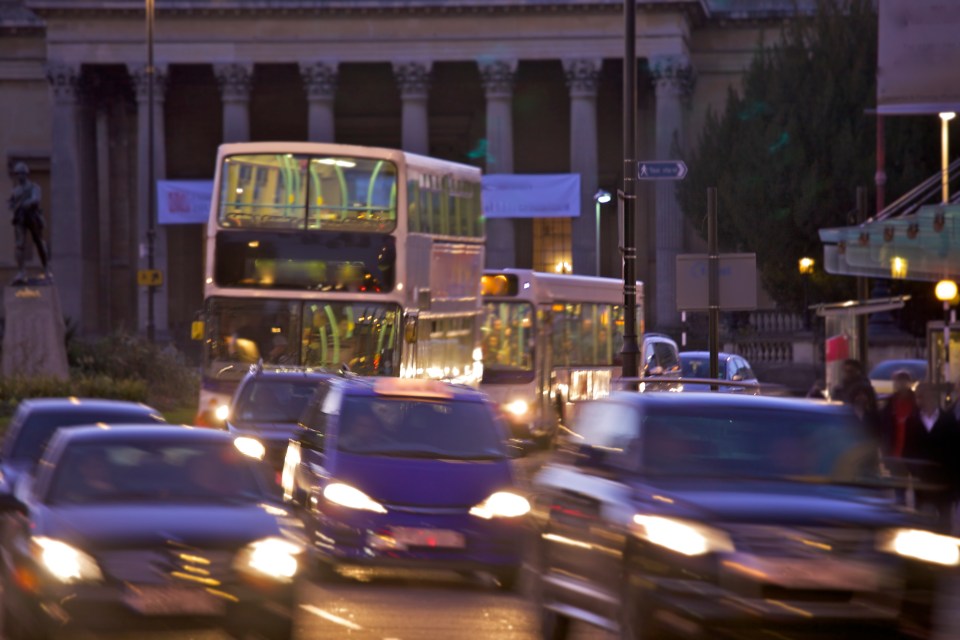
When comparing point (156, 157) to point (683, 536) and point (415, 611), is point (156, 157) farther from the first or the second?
point (683, 536)

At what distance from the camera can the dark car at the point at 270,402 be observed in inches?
844

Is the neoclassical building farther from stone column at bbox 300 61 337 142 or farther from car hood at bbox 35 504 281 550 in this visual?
car hood at bbox 35 504 281 550

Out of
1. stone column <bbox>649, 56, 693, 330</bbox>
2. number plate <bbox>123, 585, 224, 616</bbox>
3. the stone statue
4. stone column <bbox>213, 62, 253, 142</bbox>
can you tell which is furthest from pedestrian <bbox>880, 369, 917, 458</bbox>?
stone column <bbox>213, 62, 253, 142</bbox>

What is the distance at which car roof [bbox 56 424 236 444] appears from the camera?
12.9 m

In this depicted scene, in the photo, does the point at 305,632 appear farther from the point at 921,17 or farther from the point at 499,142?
the point at 499,142

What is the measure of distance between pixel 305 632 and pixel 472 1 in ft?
188

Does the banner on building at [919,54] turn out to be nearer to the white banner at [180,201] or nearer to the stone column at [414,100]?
the white banner at [180,201]

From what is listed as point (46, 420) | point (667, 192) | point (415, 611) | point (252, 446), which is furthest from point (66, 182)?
point (415, 611)

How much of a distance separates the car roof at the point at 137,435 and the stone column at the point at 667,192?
54.2 meters

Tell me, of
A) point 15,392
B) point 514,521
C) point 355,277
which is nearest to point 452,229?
point 355,277

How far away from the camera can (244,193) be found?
27.5m

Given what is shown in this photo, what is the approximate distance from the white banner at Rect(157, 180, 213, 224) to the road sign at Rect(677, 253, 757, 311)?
1631 inches

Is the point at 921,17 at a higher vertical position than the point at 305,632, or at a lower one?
higher

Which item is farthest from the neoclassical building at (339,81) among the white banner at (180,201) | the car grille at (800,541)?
the car grille at (800,541)
